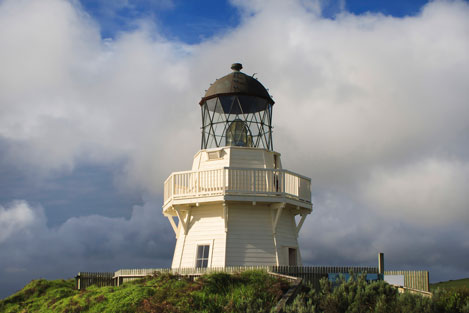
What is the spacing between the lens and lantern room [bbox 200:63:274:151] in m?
26.4

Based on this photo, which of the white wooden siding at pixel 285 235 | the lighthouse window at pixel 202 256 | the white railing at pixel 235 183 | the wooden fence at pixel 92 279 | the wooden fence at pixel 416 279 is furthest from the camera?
the wooden fence at pixel 92 279

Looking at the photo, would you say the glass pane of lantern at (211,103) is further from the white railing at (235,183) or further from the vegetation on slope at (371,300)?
the vegetation on slope at (371,300)

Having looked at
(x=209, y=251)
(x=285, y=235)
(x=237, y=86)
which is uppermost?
(x=237, y=86)

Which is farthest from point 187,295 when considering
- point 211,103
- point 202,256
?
point 211,103

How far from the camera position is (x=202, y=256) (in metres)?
24.5

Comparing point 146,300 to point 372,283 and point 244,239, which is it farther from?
point 372,283

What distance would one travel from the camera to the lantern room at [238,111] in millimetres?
26422

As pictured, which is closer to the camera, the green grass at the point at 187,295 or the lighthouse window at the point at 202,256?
the green grass at the point at 187,295

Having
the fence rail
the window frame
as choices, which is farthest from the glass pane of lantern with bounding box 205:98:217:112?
the fence rail

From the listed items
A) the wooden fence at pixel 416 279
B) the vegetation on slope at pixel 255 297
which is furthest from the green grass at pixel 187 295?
the wooden fence at pixel 416 279

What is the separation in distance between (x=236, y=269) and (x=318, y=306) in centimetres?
340

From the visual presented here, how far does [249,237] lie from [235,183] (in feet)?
7.62

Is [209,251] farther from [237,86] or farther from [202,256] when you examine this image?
[237,86]

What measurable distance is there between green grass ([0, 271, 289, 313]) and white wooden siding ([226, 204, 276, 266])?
10.4 ft
